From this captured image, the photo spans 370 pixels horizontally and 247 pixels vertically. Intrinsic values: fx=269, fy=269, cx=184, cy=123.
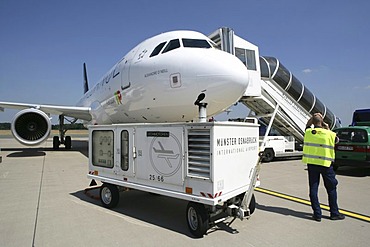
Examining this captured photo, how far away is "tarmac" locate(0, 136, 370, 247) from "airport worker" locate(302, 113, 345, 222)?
0.82 feet

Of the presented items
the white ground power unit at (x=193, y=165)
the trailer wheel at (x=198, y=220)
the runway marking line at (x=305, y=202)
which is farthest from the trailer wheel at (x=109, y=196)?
the runway marking line at (x=305, y=202)

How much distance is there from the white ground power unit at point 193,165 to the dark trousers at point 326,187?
1030 millimetres

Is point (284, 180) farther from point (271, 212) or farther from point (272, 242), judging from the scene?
point (272, 242)

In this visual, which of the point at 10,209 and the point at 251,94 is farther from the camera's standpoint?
the point at 251,94

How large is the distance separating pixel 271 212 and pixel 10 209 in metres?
4.96

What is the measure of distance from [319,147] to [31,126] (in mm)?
13686

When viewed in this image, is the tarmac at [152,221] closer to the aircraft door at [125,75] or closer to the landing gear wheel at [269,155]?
the aircraft door at [125,75]

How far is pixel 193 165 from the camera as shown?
396 centimetres

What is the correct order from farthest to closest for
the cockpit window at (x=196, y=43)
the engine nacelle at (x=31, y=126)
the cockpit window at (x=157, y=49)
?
the engine nacelle at (x=31, y=126), the cockpit window at (x=157, y=49), the cockpit window at (x=196, y=43)

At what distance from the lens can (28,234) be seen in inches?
156

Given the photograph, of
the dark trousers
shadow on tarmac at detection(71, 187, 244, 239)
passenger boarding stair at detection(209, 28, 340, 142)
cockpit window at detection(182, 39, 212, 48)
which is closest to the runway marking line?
the dark trousers

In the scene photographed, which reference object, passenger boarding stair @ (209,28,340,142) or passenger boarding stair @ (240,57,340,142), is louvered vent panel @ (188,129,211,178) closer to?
passenger boarding stair @ (209,28,340,142)

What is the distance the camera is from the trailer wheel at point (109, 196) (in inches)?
207

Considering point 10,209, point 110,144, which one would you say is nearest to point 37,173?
point 10,209
